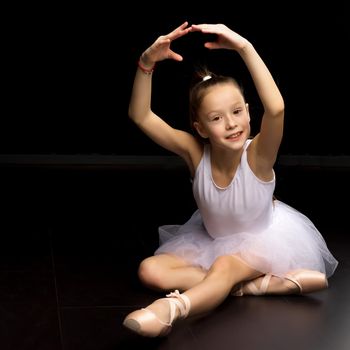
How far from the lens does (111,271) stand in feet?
8.23

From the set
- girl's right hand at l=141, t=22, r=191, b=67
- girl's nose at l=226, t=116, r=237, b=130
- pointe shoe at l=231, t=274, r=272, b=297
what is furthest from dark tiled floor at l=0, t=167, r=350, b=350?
girl's right hand at l=141, t=22, r=191, b=67

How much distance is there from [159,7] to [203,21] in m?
0.26

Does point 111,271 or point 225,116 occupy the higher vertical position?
point 225,116

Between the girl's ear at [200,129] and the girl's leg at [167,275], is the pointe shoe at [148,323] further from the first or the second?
the girl's ear at [200,129]

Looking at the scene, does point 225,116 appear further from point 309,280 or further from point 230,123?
point 309,280

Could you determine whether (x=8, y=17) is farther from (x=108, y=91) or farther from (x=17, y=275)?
(x=17, y=275)

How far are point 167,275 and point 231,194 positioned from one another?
305mm

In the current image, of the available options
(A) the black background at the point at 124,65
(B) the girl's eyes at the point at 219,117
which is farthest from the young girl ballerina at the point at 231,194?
(A) the black background at the point at 124,65

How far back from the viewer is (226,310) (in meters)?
2.17

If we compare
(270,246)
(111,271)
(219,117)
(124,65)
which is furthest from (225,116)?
(124,65)

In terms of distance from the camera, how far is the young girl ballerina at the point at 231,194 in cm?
221

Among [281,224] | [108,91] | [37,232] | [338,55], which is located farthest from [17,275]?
[338,55]

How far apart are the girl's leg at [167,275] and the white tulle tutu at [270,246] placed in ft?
0.21

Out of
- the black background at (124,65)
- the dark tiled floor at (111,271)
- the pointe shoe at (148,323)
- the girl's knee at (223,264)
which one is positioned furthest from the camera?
the black background at (124,65)
